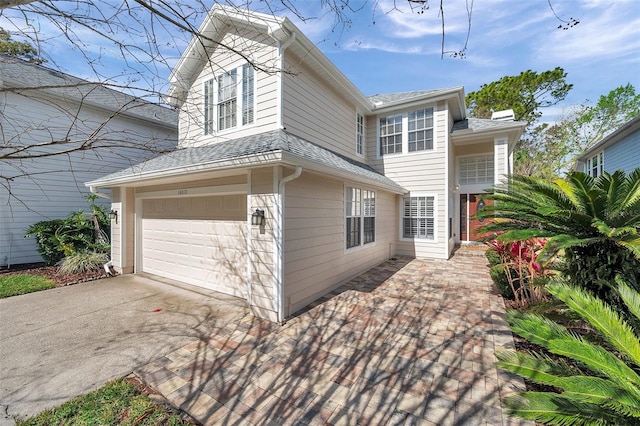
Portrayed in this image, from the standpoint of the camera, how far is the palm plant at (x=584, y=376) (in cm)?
166

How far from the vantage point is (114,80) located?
2637 millimetres

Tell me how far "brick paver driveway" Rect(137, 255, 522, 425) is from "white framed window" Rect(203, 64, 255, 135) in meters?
4.92

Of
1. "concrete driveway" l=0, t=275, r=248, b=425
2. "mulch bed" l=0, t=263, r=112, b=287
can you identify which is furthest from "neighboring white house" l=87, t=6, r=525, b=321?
"concrete driveway" l=0, t=275, r=248, b=425

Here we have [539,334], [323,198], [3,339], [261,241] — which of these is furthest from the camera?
[323,198]

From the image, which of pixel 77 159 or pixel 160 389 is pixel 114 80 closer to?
pixel 160 389

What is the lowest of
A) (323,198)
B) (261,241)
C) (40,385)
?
(40,385)

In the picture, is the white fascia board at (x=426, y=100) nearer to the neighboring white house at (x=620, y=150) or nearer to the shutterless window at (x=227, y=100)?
the shutterless window at (x=227, y=100)

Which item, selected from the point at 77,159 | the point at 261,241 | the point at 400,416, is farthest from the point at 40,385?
the point at 77,159

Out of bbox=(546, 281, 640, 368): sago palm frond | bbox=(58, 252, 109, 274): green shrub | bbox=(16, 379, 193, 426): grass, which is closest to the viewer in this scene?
bbox=(546, 281, 640, 368): sago palm frond

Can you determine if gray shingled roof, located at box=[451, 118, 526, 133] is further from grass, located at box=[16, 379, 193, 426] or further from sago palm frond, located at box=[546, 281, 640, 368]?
grass, located at box=[16, 379, 193, 426]

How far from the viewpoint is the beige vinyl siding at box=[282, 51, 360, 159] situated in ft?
21.0

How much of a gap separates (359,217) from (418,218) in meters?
3.58

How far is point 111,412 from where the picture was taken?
2.56 metres

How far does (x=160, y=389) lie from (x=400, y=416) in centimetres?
252
